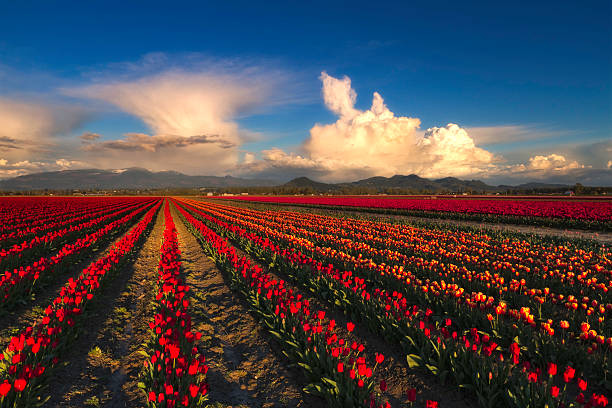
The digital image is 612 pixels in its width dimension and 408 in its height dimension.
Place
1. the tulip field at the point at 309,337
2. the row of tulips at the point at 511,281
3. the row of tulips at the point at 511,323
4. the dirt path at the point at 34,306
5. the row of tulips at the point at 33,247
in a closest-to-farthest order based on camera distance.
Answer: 1. the tulip field at the point at 309,337
2. the row of tulips at the point at 511,323
3. the row of tulips at the point at 511,281
4. the dirt path at the point at 34,306
5. the row of tulips at the point at 33,247

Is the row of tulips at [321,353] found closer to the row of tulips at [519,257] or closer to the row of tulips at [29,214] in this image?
the row of tulips at [519,257]

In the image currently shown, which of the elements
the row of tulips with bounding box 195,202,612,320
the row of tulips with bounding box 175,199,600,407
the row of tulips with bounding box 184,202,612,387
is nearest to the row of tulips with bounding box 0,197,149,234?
the row of tulips with bounding box 175,199,600,407

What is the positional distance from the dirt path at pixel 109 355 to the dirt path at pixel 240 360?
1172mm

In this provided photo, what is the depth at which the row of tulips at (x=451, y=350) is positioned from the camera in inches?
137

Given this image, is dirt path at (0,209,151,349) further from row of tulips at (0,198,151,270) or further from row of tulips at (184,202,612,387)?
row of tulips at (184,202,612,387)

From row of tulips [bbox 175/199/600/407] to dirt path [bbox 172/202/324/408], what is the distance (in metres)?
1.88

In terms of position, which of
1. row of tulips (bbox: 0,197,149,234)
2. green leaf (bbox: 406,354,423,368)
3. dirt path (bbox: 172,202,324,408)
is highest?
row of tulips (bbox: 0,197,149,234)

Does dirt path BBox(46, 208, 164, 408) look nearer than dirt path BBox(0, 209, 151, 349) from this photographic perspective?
Yes

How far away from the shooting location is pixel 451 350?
4.29m

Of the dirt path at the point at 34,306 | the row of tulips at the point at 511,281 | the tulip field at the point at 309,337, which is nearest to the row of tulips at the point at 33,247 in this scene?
the tulip field at the point at 309,337

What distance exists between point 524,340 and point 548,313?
1764 millimetres

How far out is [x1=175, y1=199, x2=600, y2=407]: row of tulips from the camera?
3473 mm

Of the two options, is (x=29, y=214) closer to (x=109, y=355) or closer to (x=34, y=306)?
(x=34, y=306)

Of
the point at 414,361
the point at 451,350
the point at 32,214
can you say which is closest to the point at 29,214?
the point at 32,214
